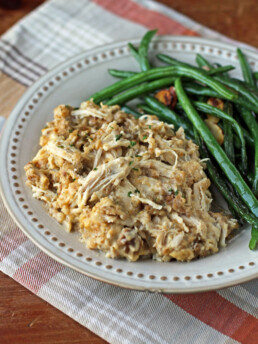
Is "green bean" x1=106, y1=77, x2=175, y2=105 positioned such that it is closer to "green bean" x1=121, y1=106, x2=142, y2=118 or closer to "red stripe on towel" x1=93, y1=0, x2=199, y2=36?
"green bean" x1=121, y1=106, x2=142, y2=118

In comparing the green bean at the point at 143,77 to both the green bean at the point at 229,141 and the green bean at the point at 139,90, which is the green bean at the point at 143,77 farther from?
the green bean at the point at 229,141

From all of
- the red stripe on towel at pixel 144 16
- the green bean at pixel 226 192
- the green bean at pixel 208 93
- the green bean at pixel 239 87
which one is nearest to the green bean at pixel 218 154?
the green bean at pixel 226 192

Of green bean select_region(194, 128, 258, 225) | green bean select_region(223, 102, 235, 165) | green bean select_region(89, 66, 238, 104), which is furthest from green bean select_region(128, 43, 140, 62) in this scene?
green bean select_region(194, 128, 258, 225)

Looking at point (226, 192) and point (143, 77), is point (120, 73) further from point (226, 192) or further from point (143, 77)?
point (226, 192)

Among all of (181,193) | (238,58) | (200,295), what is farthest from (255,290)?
(238,58)

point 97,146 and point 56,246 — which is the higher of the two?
point 97,146

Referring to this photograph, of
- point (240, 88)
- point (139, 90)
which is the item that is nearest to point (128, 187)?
point (139, 90)

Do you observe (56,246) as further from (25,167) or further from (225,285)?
(225,285)
